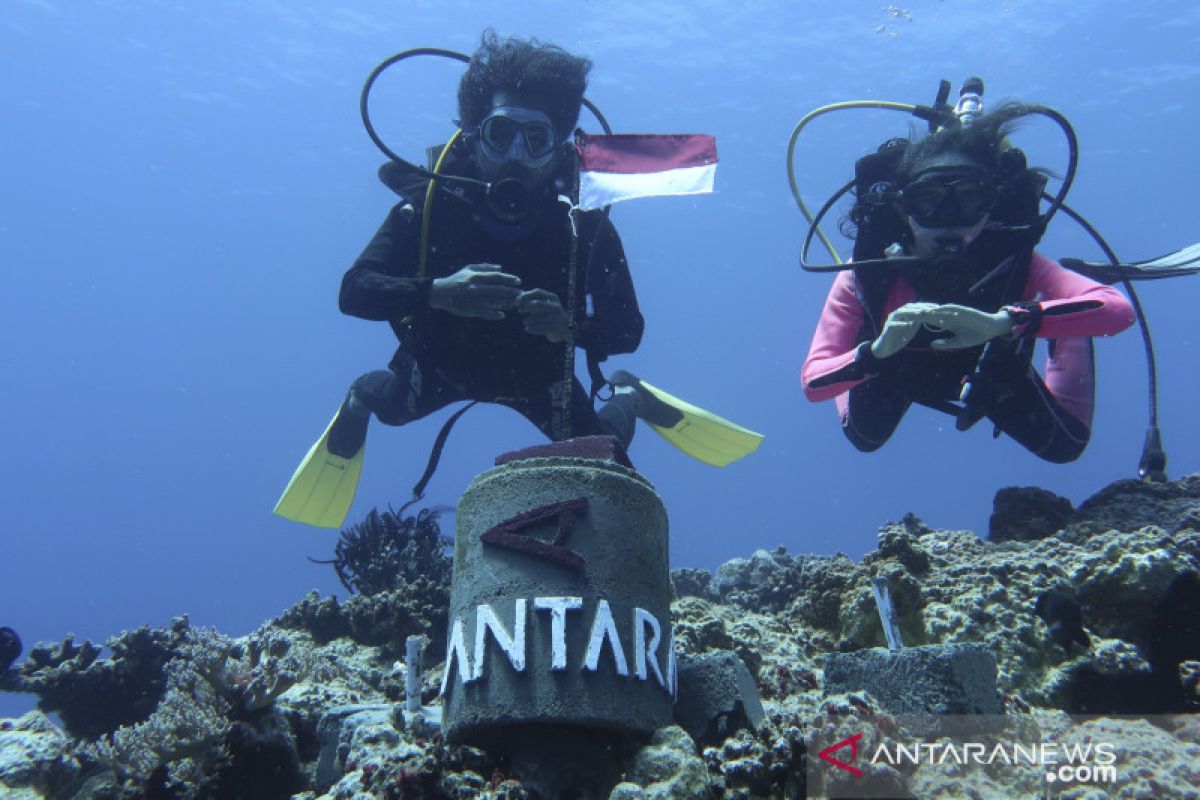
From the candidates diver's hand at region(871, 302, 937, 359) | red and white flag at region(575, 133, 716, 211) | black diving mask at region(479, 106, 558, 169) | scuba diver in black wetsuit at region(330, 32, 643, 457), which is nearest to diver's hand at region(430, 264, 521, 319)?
scuba diver in black wetsuit at region(330, 32, 643, 457)

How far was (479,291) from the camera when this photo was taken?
5301mm

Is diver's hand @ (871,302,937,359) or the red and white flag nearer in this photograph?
the red and white flag

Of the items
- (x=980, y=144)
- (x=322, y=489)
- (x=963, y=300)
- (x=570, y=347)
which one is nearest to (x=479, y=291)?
(x=570, y=347)

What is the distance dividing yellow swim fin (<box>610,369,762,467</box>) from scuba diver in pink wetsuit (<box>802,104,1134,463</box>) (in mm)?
1812

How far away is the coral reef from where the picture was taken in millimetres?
2832

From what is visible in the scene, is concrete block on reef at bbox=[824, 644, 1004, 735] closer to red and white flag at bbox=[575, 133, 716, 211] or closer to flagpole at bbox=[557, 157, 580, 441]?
flagpole at bbox=[557, 157, 580, 441]

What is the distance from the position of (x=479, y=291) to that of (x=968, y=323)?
3.73 m

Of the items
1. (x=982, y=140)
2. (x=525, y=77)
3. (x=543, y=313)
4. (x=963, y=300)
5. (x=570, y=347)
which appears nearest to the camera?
(x=570, y=347)

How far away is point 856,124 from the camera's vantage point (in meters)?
36.2

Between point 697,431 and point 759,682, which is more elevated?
point 697,431

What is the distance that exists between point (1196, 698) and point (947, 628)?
1206 mm

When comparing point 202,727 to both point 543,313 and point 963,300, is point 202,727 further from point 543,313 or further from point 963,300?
point 963,300

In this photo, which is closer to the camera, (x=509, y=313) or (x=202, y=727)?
(x=202, y=727)
